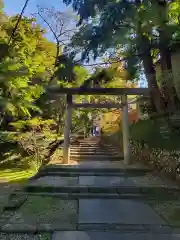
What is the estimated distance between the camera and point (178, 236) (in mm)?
3713

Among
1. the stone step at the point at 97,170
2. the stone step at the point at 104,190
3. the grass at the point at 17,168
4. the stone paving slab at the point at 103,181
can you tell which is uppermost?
the stone step at the point at 97,170

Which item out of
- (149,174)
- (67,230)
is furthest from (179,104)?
(67,230)

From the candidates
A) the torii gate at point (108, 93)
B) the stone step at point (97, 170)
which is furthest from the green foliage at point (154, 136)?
the stone step at point (97, 170)

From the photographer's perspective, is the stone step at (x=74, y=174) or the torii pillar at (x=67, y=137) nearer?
the stone step at (x=74, y=174)

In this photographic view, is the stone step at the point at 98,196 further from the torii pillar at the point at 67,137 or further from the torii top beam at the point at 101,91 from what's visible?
the torii top beam at the point at 101,91

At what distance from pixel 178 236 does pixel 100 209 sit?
5.53ft

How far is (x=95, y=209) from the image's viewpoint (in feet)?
16.4

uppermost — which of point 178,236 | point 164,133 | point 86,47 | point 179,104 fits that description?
point 86,47

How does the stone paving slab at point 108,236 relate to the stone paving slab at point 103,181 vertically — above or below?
below

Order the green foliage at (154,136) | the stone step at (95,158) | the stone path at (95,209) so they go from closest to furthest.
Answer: the stone path at (95,209), the green foliage at (154,136), the stone step at (95,158)

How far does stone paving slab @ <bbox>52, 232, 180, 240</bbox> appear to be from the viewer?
143 inches

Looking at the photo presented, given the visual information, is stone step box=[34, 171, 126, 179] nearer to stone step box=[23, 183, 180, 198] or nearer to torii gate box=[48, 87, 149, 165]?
torii gate box=[48, 87, 149, 165]

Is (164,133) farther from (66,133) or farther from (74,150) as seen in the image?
(74,150)

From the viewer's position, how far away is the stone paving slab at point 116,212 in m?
4.36
